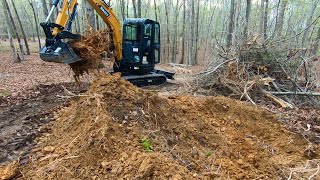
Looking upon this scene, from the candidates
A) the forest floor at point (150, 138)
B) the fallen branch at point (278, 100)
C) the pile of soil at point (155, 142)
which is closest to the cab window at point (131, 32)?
the forest floor at point (150, 138)

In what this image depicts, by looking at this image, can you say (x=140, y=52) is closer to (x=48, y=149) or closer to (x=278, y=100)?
(x=278, y=100)

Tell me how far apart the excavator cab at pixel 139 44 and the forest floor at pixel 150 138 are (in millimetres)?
2931

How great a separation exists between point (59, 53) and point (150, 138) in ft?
10.4

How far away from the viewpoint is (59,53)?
19.2 feet

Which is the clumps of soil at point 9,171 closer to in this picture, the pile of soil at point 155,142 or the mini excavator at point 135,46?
the pile of soil at point 155,142

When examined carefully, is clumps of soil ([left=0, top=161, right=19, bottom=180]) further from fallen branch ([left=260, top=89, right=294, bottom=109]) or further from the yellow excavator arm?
fallen branch ([left=260, top=89, right=294, bottom=109])

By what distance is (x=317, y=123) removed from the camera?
18.3ft

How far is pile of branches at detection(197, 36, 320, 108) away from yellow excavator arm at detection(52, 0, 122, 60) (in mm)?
2999

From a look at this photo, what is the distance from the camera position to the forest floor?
3.42 meters

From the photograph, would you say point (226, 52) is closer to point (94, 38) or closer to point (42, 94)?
point (94, 38)

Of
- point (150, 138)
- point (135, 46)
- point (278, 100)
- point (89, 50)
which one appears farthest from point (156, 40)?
point (150, 138)

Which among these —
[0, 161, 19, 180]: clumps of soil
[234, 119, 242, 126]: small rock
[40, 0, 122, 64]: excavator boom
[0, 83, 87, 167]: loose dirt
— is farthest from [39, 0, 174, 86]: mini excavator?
[0, 161, 19, 180]: clumps of soil

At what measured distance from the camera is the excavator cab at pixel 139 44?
344 inches

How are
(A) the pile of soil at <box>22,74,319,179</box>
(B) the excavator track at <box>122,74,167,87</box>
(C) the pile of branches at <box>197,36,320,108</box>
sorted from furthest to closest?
(B) the excavator track at <box>122,74,167,87</box> < (C) the pile of branches at <box>197,36,320,108</box> < (A) the pile of soil at <box>22,74,319,179</box>
